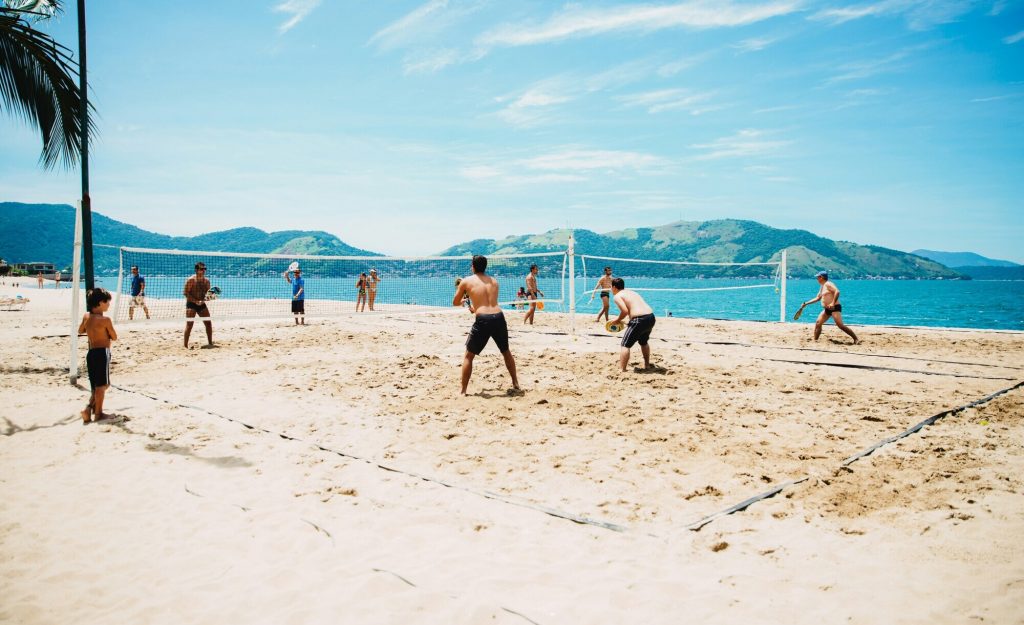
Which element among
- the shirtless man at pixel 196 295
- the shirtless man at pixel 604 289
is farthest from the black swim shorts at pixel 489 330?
the shirtless man at pixel 604 289

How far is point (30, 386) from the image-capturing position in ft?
24.9

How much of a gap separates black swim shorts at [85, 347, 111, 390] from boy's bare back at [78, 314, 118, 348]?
66mm

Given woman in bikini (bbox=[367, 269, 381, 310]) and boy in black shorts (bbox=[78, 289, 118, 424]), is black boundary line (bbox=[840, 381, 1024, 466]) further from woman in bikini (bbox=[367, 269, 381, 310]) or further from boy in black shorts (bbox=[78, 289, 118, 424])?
woman in bikini (bbox=[367, 269, 381, 310])

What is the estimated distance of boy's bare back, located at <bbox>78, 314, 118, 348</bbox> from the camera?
230 inches

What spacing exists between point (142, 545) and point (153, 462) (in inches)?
64.9

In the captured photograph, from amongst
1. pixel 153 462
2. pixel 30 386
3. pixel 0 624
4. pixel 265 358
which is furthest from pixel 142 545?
pixel 265 358

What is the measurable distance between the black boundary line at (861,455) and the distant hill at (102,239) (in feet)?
451

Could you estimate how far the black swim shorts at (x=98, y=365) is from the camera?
5.82 meters

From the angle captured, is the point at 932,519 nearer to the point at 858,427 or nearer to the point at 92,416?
the point at 858,427

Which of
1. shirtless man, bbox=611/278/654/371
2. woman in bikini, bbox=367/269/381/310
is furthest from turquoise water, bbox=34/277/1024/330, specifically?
shirtless man, bbox=611/278/654/371

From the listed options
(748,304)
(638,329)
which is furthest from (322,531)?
(748,304)

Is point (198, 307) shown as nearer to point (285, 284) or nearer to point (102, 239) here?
point (285, 284)

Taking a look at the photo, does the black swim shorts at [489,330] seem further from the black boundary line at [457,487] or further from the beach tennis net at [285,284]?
the beach tennis net at [285,284]

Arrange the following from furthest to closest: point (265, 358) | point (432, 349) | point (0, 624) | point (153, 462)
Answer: point (432, 349), point (265, 358), point (153, 462), point (0, 624)
